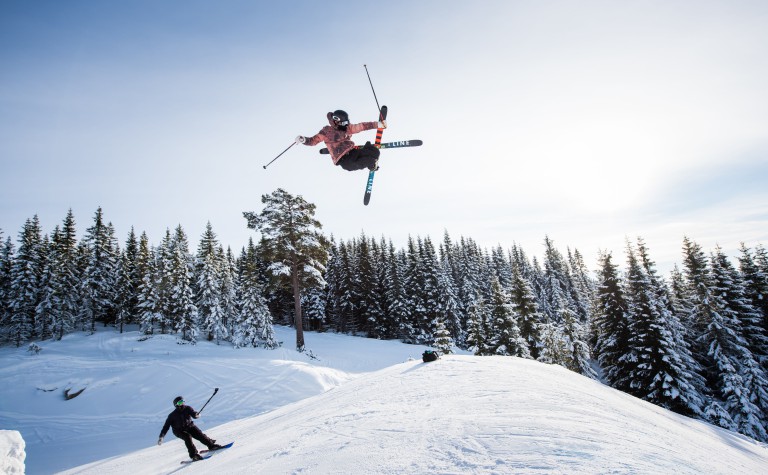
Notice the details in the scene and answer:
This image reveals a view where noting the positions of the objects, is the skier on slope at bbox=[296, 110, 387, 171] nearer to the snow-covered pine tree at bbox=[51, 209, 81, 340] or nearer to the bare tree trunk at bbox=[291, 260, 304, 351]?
the bare tree trunk at bbox=[291, 260, 304, 351]

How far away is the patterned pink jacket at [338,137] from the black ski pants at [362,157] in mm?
146

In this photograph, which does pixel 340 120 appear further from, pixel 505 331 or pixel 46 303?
pixel 46 303

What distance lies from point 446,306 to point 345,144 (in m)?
41.4

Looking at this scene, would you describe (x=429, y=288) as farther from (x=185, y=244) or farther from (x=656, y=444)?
(x=656, y=444)

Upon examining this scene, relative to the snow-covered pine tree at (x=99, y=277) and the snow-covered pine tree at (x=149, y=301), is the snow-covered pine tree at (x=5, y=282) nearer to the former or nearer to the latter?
the snow-covered pine tree at (x=99, y=277)

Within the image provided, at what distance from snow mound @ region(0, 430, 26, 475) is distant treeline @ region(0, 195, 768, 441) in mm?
18428

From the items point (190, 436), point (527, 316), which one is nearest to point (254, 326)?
point (190, 436)

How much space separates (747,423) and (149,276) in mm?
52749

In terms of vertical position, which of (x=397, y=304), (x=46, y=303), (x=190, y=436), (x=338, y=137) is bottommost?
(x=190, y=436)

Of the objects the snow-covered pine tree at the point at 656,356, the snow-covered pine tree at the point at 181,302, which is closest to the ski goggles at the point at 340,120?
the snow-covered pine tree at the point at 656,356

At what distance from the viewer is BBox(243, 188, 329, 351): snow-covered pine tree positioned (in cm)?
2573

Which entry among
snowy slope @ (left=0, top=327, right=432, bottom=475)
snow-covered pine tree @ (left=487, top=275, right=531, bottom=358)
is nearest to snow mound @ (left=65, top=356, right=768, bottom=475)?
snowy slope @ (left=0, top=327, right=432, bottom=475)

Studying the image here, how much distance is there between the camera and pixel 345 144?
9.21 meters

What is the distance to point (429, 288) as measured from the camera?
48469mm
